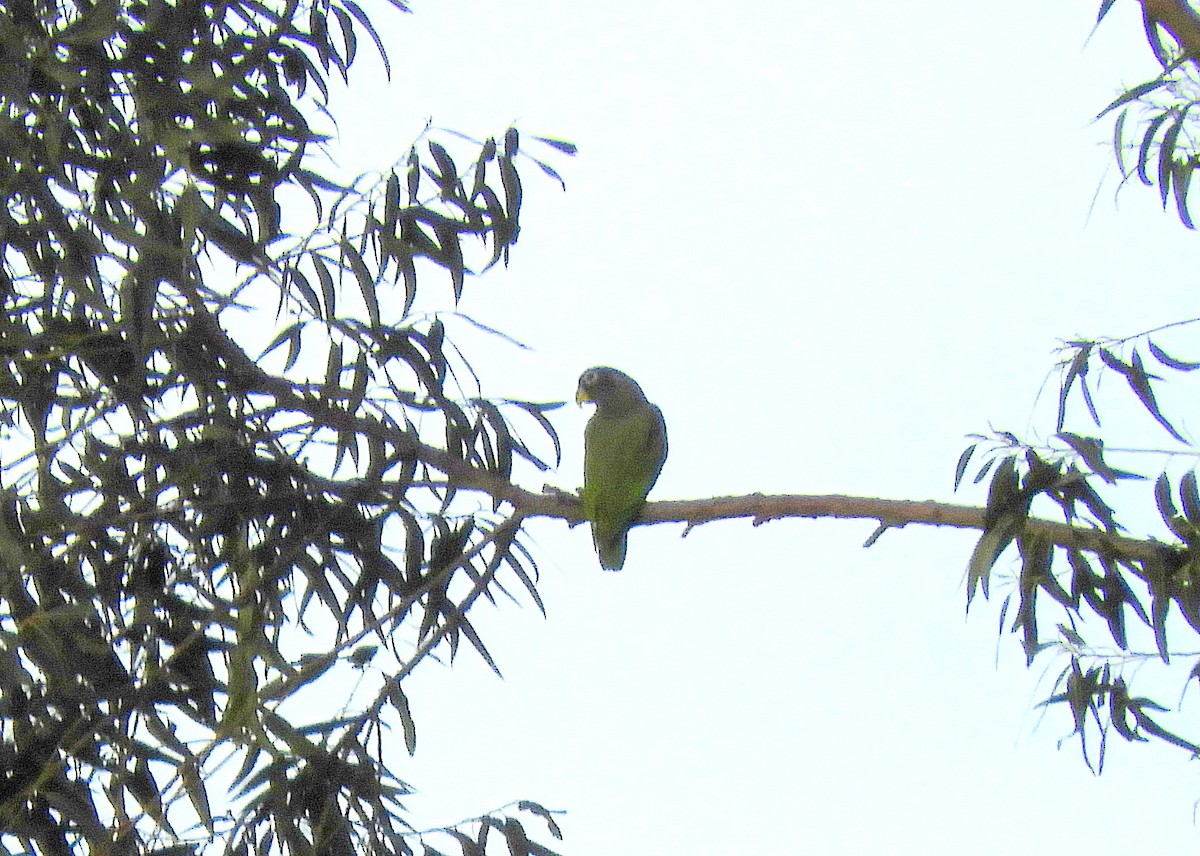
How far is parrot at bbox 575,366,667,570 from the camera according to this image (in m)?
3.27

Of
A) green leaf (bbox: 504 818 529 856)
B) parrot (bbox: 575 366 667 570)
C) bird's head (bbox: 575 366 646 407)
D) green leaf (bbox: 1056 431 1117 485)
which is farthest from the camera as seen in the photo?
bird's head (bbox: 575 366 646 407)

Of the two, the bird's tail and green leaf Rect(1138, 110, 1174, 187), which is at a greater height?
green leaf Rect(1138, 110, 1174, 187)

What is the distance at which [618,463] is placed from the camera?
3.34 m

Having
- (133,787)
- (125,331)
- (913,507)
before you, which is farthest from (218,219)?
(913,507)

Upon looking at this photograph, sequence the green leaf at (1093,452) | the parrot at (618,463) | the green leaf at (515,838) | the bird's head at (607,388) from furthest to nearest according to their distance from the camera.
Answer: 1. the bird's head at (607,388)
2. the parrot at (618,463)
3. the green leaf at (515,838)
4. the green leaf at (1093,452)

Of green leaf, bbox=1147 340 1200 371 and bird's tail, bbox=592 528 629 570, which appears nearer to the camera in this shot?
green leaf, bbox=1147 340 1200 371

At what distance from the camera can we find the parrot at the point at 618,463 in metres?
3.27

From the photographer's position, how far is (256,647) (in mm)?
2361

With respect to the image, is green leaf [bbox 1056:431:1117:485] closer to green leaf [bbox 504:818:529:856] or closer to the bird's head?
green leaf [bbox 504:818:529:856]

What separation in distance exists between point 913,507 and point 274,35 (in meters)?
1.68

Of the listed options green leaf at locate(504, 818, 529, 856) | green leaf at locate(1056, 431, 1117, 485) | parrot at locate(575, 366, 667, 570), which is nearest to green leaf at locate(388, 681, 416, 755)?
green leaf at locate(504, 818, 529, 856)

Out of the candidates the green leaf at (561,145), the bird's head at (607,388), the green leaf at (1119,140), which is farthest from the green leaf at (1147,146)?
the bird's head at (607,388)

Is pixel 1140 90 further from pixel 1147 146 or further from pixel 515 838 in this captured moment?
pixel 515 838

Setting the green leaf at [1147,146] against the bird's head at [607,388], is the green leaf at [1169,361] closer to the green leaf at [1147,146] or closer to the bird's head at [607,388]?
the green leaf at [1147,146]
